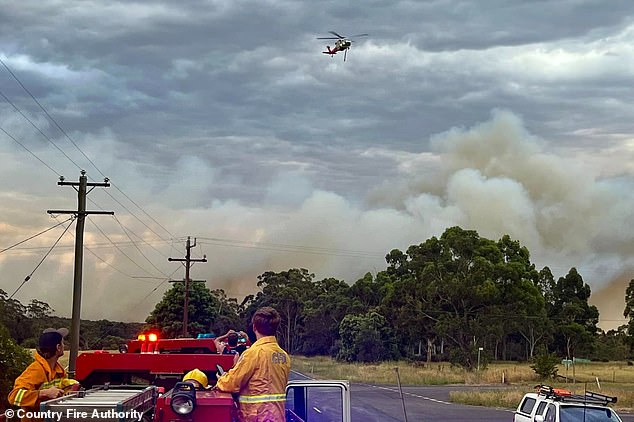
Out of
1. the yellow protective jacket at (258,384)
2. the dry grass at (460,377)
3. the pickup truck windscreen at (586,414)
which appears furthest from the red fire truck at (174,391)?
the dry grass at (460,377)

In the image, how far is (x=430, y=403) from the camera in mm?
46594

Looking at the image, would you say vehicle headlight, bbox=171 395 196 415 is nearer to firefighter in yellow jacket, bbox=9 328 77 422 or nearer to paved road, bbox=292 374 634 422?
firefighter in yellow jacket, bbox=9 328 77 422

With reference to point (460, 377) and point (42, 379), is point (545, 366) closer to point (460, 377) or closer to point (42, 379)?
point (460, 377)

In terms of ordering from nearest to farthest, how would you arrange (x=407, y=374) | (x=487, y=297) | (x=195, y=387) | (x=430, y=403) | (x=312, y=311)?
(x=195, y=387) → (x=430, y=403) → (x=407, y=374) → (x=487, y=297) → (x=312, y=311)

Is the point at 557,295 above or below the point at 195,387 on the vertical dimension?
above

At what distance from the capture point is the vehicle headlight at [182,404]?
619cm

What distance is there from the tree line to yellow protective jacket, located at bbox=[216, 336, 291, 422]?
2397 inches

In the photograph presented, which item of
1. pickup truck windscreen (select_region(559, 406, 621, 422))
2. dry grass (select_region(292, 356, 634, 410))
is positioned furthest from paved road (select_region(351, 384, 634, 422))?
pickup truck windscreen (select_region(559, 406, 621, 422))

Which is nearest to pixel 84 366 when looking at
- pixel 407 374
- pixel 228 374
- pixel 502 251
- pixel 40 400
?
pixel 40 400

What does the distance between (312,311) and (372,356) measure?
349 inches

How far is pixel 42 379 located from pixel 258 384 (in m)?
1.55

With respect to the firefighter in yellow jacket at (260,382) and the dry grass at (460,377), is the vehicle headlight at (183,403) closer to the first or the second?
the firefighter in yellow jacket at (260,382)

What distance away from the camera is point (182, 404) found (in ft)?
20.3

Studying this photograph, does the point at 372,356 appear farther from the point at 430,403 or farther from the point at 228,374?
the point at 228,374
